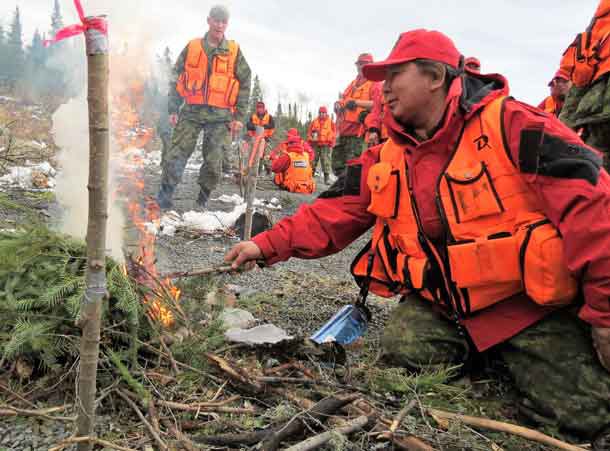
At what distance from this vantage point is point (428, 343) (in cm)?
268

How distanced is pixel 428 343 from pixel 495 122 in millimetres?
1278

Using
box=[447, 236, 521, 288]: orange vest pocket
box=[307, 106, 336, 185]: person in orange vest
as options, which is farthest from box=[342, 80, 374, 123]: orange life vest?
box=[307, 106, 336, 185]: person in orange vest

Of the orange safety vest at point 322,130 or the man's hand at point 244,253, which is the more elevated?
the orange safety vest at point 322,130

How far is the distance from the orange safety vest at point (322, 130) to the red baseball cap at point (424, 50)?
14.0 meters

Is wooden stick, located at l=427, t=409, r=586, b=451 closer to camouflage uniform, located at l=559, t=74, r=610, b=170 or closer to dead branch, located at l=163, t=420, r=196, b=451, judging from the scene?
dead branch, located at l=163, t=420, r=196, b=451

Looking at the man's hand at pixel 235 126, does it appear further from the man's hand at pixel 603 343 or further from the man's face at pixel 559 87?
the man's hand at pixel 603 343

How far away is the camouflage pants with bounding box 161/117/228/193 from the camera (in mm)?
7051

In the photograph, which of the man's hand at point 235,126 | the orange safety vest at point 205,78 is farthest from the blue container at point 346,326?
the man's hand at point 235,126

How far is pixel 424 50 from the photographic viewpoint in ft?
8.12

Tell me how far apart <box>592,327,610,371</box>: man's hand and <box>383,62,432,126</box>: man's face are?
1379 mm

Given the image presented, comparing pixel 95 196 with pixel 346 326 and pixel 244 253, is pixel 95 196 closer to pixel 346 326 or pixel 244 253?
pixel 244 253

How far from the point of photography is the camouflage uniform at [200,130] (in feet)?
23.3

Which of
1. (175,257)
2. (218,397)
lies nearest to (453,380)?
(218,397)

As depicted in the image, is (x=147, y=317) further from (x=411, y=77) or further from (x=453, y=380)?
(x=411, y=77)
